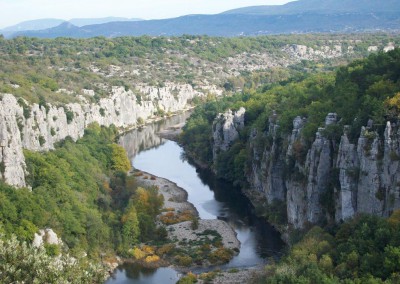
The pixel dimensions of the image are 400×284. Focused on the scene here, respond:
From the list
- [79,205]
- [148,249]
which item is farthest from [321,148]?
[79,205]

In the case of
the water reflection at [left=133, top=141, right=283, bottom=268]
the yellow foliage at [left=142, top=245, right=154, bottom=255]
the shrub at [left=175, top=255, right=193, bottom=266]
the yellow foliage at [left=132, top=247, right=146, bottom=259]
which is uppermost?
the yellow foliage at [left=132, top=247, right=146, bottom=259]

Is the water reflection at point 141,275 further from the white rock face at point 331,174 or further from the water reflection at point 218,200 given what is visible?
the white rock face at point 331,174

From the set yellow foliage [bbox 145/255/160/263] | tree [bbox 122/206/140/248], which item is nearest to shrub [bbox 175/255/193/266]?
yellow foliage [bbox 145/255/160/263]

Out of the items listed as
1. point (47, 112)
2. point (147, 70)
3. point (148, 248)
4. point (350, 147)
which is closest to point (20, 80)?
point (47, 112)

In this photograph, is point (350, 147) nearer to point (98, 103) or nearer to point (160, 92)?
point (98, 103)

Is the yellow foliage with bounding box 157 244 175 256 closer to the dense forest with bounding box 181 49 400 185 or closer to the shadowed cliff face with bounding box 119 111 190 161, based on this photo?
the dense forest with bounding box 181 49 400 185
